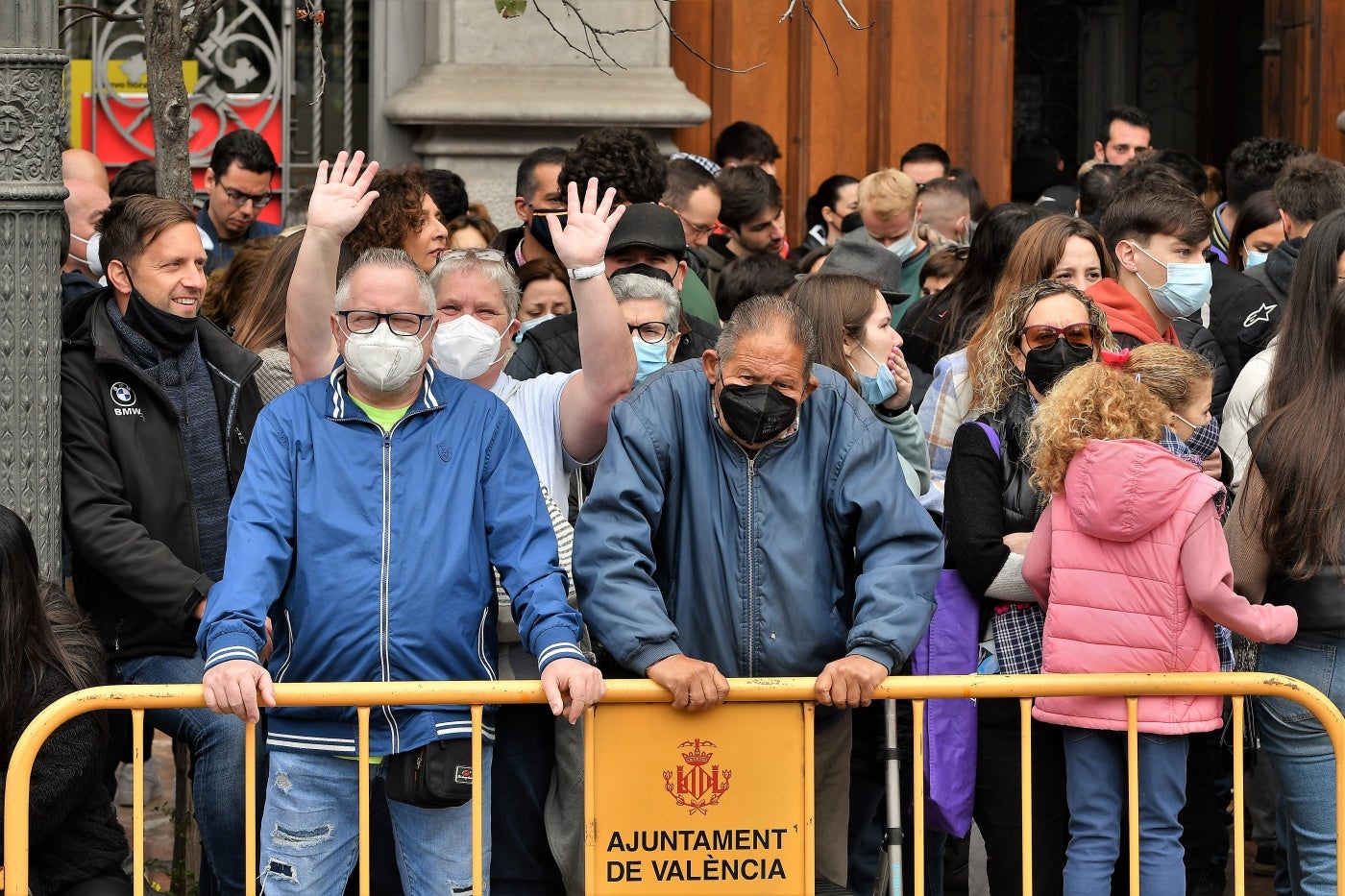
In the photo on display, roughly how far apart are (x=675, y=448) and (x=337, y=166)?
3.84ft

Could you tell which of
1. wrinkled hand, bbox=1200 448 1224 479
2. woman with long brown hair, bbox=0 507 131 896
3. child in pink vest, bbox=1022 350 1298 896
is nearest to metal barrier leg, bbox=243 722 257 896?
woman with long brown hair, bbox=0 507 131 896

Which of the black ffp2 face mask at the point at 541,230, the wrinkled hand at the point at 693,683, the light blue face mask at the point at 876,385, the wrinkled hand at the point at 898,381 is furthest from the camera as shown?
the black ffp2 face mask at the point at 541,230

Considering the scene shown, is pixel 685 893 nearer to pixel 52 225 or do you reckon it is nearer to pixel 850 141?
pixel 52 225

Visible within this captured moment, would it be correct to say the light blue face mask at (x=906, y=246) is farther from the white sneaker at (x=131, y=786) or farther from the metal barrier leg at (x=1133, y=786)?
the metal barrier leg at (x=1133, y=786)

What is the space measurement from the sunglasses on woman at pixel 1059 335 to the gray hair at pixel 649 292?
104 cm

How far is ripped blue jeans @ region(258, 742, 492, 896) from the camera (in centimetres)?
414

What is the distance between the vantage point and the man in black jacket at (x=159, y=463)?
4586mm

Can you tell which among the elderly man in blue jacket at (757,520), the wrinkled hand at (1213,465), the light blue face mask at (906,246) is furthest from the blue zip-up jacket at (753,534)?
the light blue face mask at (906,246)

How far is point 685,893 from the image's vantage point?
408cm

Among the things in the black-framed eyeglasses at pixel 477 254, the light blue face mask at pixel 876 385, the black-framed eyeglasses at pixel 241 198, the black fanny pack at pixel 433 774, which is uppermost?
the black-framed eyeglasses at pixel 241 198

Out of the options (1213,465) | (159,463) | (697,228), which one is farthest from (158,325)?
(697,228)

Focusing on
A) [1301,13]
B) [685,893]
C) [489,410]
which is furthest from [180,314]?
[1301,13]

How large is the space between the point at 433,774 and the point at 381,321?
1.05 metres

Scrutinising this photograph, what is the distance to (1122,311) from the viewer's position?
550 centimetres
